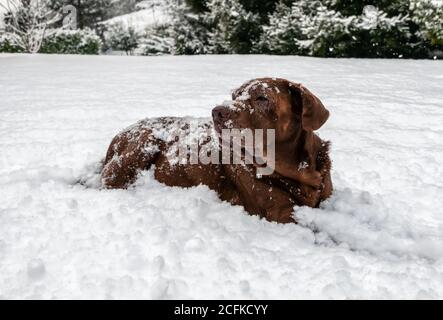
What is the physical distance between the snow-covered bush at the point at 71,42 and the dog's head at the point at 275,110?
44.7 feet

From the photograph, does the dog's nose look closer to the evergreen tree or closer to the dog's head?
the dog's head

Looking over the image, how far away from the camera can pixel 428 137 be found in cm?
371

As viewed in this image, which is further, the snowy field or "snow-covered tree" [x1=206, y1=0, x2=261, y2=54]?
"snow-covered tree" [x1=206, y1=0, x2=261, y2=54]

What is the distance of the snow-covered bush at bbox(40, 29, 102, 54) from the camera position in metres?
14.1

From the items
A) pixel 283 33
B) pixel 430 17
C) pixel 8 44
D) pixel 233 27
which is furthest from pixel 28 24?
pixel 430 17

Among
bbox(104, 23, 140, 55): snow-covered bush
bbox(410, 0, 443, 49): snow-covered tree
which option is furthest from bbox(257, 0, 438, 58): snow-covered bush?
bbox(104, 23, 140, 55): snow-covered bush

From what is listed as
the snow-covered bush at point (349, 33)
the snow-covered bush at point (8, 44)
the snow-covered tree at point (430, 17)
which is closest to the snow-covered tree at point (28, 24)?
the snow-covered bush at point (8, 44)

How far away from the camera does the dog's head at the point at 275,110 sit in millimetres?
2148

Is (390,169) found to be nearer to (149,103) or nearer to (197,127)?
(197,127)

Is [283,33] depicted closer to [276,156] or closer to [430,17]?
[430,17]

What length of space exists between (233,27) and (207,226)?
477 inches

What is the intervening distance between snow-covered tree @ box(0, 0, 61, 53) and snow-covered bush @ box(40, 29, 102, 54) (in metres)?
0.35

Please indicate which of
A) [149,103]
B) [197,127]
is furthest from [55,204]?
[149,103]

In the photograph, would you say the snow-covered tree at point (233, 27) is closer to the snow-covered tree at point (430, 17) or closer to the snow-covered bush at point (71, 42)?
the snow-covered bush at point (71, 42)
